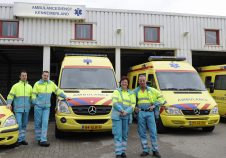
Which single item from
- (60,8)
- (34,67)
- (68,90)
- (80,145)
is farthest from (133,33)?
(34,67)

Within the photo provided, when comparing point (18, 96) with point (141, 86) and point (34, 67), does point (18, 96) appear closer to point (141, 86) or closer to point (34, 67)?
point (141, 86)

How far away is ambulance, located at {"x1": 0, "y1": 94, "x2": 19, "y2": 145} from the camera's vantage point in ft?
21.3

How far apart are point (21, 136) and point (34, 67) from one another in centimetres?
1465

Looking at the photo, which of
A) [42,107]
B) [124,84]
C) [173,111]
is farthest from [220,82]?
[42,107]

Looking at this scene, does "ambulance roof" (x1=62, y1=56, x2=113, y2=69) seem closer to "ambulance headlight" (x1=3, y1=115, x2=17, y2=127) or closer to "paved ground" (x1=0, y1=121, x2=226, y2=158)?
"paved ground" (x1=0, y1=121, x2=226, y2=158)

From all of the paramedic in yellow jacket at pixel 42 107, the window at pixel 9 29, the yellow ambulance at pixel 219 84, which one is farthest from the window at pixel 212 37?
the paramedic in yellow jacket at pixel 42 107

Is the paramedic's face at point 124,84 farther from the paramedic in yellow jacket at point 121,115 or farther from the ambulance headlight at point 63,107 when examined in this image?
the ambulance headlight at point 63,107

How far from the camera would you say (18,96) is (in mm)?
7441

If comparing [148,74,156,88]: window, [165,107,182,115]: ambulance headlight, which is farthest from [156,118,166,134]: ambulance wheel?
[148,74,156,88]: window

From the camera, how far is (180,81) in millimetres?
9852

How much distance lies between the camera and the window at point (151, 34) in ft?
48.9

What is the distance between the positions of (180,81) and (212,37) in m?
6.99

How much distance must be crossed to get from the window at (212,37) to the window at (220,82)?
4.11 metres

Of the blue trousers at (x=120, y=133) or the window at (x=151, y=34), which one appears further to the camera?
the window at (x=151, y=34)
